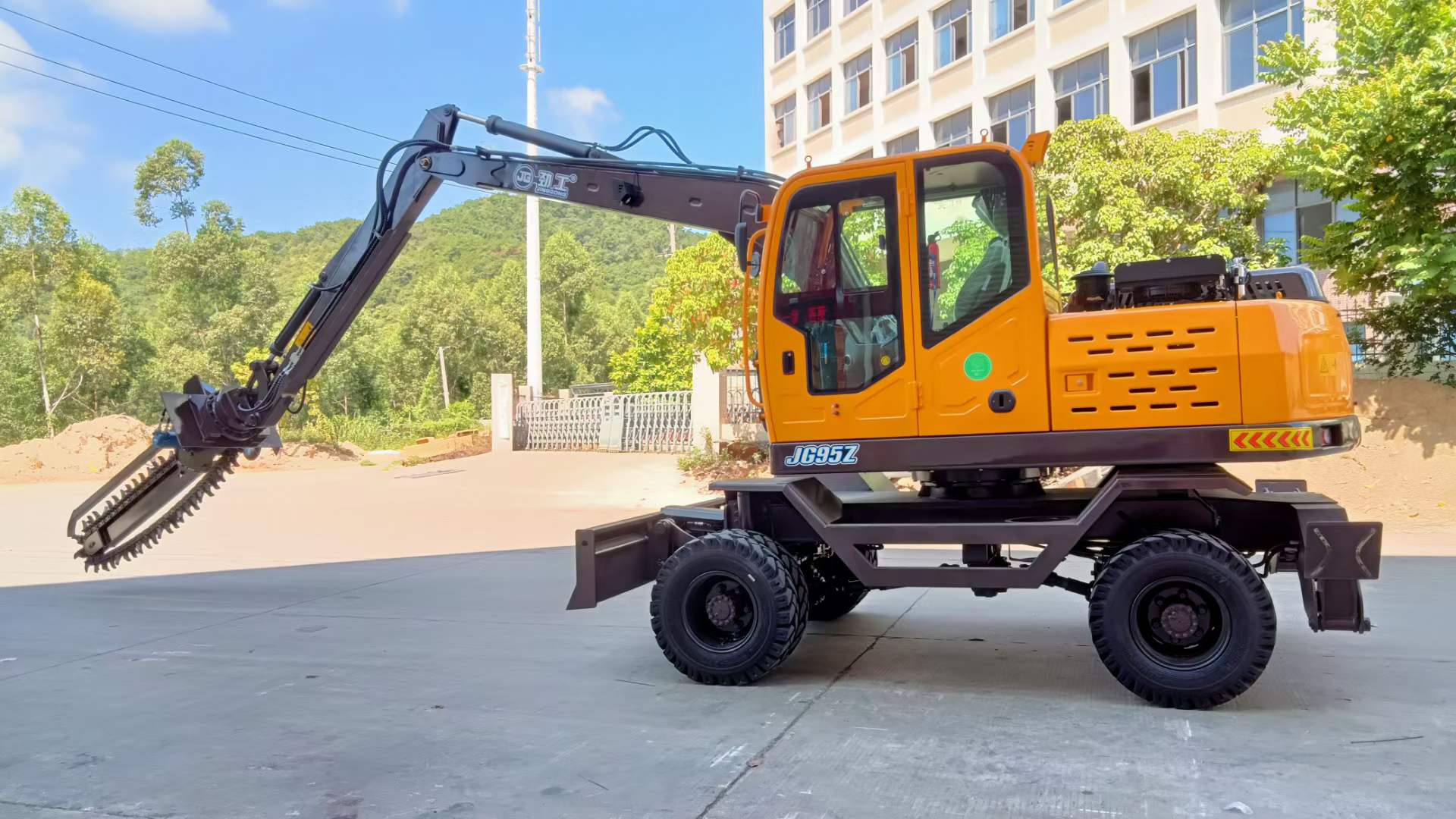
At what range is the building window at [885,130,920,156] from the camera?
113 ft

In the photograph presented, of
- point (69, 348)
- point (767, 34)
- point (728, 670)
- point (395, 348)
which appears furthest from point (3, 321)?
point (728, 670)

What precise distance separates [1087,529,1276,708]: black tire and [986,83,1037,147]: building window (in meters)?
25.9

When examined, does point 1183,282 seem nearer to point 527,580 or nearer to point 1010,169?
point 1010,169

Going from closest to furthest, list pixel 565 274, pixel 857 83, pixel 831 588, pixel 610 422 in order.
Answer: pixel 831 588 < pixel 610 422 < pixel 857 83 < pixel 565 274

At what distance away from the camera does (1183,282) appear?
5449mm

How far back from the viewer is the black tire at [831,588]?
22.8ft

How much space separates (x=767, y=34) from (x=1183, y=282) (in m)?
41.1

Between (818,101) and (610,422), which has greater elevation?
(818,101)

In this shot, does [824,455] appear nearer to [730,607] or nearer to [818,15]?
[730,607]

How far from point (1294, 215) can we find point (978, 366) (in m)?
20.1

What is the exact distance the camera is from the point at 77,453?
2794cm

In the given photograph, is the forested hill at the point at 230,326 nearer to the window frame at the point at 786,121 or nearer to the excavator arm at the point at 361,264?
the window frame at the point at 786,121

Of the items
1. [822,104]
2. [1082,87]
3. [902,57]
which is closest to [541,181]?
[1082,87]

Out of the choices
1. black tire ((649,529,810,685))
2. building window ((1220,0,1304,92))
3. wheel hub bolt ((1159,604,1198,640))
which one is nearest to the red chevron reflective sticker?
wheel hub bolt ((1159,604,1198,640))
